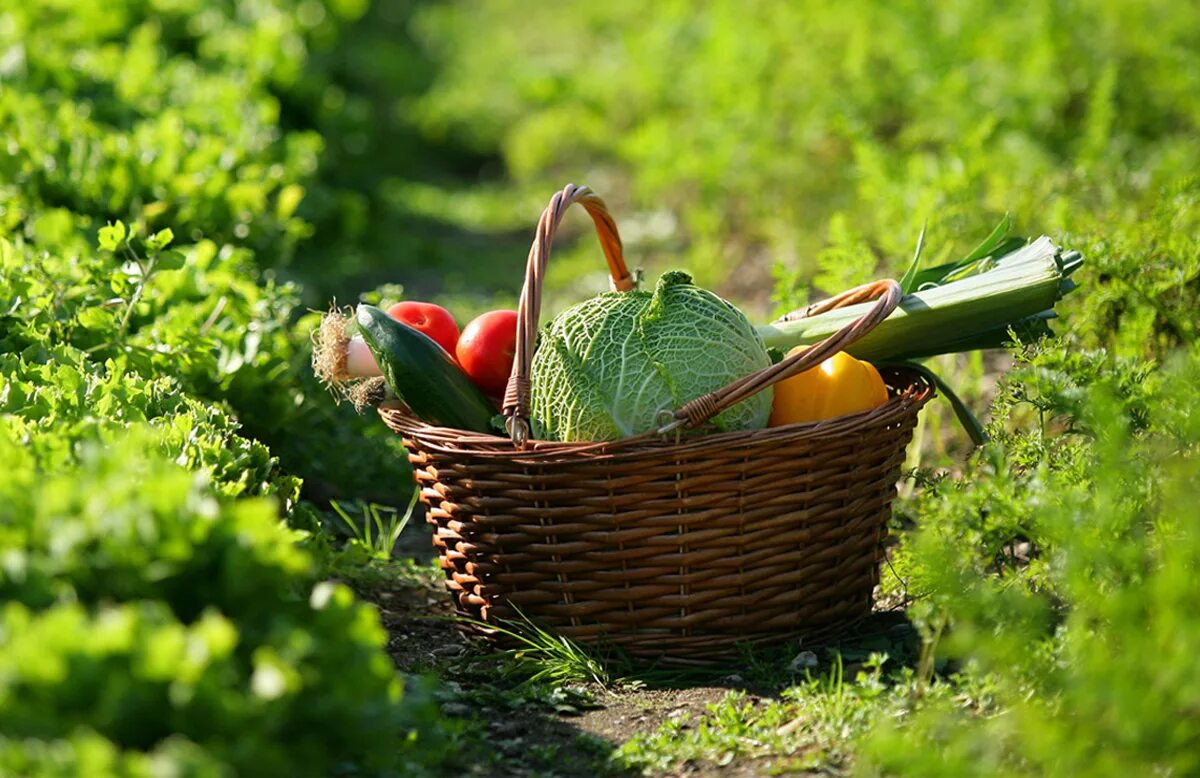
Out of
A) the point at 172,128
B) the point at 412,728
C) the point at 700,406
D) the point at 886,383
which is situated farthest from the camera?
the point at 172,128

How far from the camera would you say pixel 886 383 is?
3.80m

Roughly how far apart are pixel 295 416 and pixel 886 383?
1.84 m

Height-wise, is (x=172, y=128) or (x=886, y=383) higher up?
(x=172, y=128)

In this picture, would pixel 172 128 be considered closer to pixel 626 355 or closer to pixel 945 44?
pixel 626 355

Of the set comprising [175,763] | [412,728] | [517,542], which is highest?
[175,763]

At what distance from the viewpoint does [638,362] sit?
320cm

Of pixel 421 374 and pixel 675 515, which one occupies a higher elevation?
pixel 421 374

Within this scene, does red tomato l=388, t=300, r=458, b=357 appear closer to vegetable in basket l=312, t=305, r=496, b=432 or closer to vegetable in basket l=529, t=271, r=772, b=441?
vegetable in basket l=312, t=305, r=496, b=432

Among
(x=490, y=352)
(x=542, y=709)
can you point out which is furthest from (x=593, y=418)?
(x=542, y=709)

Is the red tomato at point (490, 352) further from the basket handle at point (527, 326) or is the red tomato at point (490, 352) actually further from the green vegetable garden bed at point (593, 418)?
the basket handle at point (527, 326)

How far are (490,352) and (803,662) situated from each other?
1.15 meters

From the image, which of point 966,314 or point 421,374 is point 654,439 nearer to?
point 421,374

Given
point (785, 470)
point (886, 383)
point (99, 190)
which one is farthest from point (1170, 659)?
point (99, 190)

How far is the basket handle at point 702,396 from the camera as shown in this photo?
2.98m
